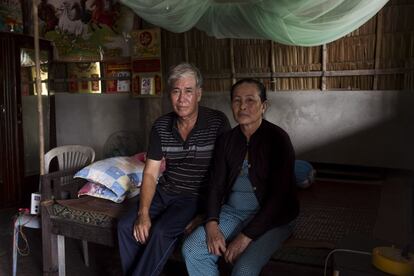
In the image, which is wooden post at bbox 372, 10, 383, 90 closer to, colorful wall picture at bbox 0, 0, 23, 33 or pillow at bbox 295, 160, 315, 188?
pillow at bbox 295, 160, 315, 188

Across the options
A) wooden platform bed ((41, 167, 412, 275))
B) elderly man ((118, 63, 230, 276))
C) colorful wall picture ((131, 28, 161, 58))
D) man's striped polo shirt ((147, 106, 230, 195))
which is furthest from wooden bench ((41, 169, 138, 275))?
colorful wall picture ((131, 28, 161, 58))

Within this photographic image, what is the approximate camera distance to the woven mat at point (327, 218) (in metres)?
→ 1.85

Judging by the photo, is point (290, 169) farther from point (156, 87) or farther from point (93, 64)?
point (93, 64)

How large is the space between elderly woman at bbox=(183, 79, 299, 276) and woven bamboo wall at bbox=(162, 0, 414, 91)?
7.28 feet

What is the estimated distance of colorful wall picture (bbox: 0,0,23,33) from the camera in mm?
4543

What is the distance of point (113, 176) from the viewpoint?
99.5 inches

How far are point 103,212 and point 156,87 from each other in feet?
8.55

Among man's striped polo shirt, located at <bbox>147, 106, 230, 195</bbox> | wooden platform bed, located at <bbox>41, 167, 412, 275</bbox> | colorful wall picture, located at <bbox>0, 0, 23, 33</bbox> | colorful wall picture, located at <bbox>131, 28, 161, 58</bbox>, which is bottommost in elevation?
wooden platform bed, located at <bbox>41, 167, 412, 275</bbox>

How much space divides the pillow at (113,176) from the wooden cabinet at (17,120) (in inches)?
88.4

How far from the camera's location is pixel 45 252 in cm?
249

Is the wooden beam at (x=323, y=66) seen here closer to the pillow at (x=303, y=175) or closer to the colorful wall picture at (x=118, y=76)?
the pillow at (x=303, y=175)

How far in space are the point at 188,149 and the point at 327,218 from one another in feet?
3.14

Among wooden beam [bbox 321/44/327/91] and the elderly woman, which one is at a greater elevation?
wooden beam [bbox 321/44/327/91]

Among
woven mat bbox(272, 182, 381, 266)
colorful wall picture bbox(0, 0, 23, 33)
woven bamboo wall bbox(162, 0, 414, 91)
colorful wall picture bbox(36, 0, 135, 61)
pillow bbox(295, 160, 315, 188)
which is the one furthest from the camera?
colorful wall picture bbox(36, 0, 135, 61)
